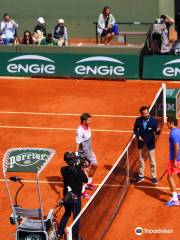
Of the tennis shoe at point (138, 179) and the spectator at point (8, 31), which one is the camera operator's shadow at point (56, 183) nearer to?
the tennis shoe at point (138, 179)

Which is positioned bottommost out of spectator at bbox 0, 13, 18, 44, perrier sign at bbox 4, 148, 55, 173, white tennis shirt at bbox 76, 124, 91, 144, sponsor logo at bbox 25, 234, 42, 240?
sponsor logo at bbox 25, 234, 42, 240

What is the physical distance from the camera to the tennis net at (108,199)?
13031 mm

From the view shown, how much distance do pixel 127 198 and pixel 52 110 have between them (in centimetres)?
805

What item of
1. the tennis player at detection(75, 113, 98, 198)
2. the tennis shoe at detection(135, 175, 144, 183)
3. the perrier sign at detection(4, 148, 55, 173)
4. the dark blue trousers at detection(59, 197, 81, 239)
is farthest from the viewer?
the tennis shoe at detection(135, 175, 144, 183)

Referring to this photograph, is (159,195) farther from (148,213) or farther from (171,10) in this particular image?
(171,10)

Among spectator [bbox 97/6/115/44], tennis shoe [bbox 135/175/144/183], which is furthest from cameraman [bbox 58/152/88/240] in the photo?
spectator [bbox 97/6/115/44]

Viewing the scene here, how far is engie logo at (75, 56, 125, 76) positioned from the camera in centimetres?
2770

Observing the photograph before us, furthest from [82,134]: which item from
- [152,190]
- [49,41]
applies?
[49,41]

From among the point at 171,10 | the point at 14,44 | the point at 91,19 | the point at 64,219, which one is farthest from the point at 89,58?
the point at 64,219

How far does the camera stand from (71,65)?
91.7 ft

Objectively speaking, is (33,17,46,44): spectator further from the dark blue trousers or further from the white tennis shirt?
the dark blue trousers

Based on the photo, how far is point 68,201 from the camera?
538 inches

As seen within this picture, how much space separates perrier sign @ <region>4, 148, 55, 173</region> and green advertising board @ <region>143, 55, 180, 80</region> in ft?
49.2

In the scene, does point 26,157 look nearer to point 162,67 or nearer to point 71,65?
point 162,67
